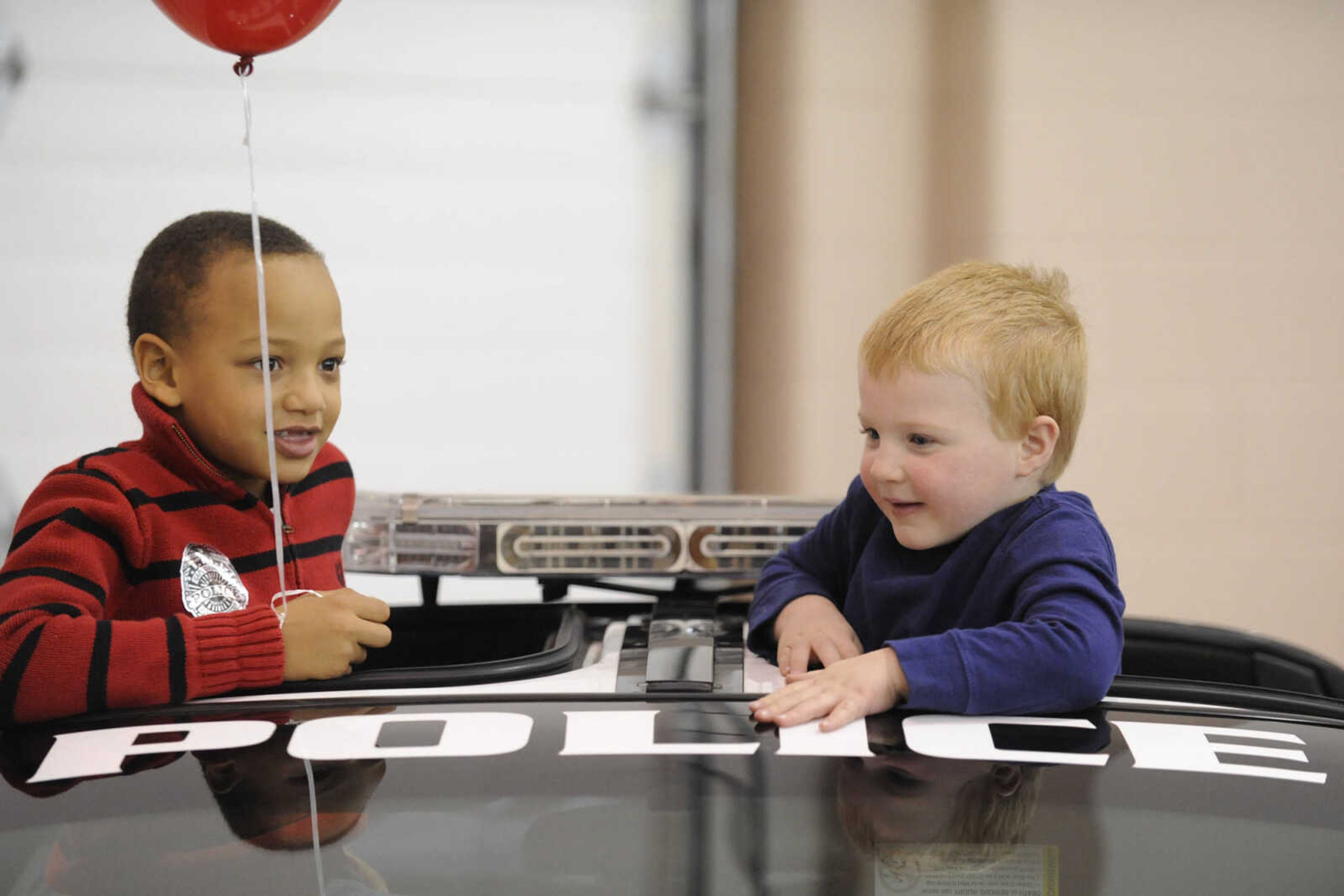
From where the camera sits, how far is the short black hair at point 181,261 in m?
1.00

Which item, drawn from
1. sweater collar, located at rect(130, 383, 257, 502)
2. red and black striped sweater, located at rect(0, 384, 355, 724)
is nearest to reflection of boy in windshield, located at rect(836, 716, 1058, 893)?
red and black striped sweater, located at rect(0, 384, 355, 724)

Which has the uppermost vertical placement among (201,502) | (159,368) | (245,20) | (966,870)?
(245,20)

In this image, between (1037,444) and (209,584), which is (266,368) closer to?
(209,584)

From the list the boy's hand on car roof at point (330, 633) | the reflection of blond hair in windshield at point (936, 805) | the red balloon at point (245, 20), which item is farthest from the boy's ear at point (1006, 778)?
the red balloon at point (245, 20)

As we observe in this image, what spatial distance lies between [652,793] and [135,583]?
47 cm

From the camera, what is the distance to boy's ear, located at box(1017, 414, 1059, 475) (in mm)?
1014

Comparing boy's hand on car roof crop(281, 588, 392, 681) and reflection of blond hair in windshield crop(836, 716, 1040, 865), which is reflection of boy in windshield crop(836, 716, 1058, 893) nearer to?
reflection of blond hair in windshield crop(836, 716, 1040, 865)

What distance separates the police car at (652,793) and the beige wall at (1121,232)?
5.84ft

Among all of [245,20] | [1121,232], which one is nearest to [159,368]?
[245,20]

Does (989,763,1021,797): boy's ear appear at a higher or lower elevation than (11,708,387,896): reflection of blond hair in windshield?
higher

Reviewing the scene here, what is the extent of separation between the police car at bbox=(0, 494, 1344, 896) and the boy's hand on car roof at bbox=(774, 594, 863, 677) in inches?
1.9

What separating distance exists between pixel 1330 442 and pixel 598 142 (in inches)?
67.9

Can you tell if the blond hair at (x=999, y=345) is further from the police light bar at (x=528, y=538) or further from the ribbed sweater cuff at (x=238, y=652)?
the ribbed sweater cuff at (x=238, y=652)

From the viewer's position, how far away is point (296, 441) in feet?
3.36
